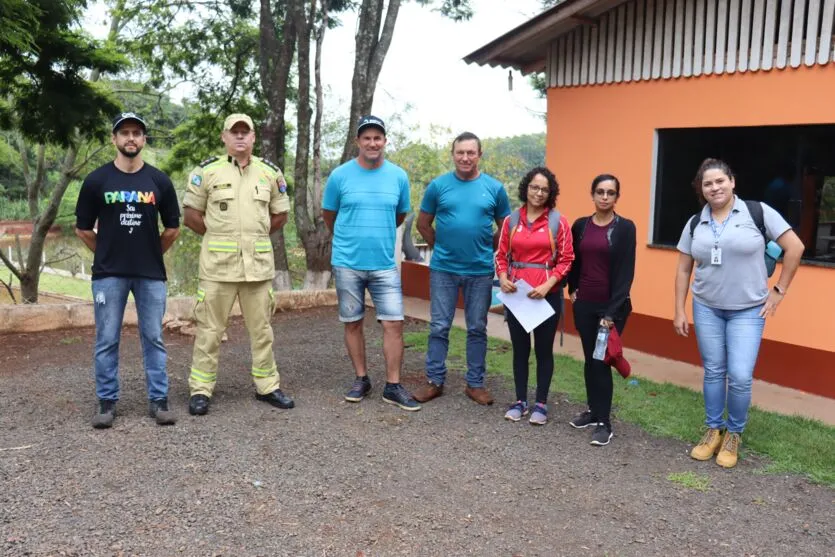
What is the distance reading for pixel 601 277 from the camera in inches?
173

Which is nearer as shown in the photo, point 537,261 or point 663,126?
point 537,261

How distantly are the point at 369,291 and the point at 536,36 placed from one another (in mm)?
3572

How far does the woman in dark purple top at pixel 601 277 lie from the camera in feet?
14.2

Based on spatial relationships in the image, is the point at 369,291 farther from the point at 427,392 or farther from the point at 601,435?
the point at 601,435

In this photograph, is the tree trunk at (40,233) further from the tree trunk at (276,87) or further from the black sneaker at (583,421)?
the black sneaker at (583,421)

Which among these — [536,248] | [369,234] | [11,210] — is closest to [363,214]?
[369,234]

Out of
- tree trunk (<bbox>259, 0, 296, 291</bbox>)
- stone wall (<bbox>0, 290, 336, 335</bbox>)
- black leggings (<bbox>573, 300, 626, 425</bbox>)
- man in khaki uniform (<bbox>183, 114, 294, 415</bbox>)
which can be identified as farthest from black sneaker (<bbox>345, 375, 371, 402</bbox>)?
tree trunk (<bbox>259, 0, 296, 291</bbox>)

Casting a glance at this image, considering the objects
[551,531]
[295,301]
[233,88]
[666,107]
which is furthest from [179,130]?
[551,531]

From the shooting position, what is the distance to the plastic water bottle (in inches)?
171

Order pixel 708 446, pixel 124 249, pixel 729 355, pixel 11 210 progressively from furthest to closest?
pixel 11 210 → pixel 124 249 → pixel 708 446 → pixel 729 355

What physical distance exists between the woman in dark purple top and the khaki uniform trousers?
2102 mm

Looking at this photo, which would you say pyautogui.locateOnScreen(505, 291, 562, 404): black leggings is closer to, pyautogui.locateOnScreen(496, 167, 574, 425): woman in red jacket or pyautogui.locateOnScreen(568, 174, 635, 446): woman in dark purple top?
pyautogui.locateOnScreen(496, 167, 574, 425): woman in red jacket

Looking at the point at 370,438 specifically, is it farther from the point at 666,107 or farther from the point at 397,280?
the point at 666,107

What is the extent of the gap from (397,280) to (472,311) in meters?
0.59
